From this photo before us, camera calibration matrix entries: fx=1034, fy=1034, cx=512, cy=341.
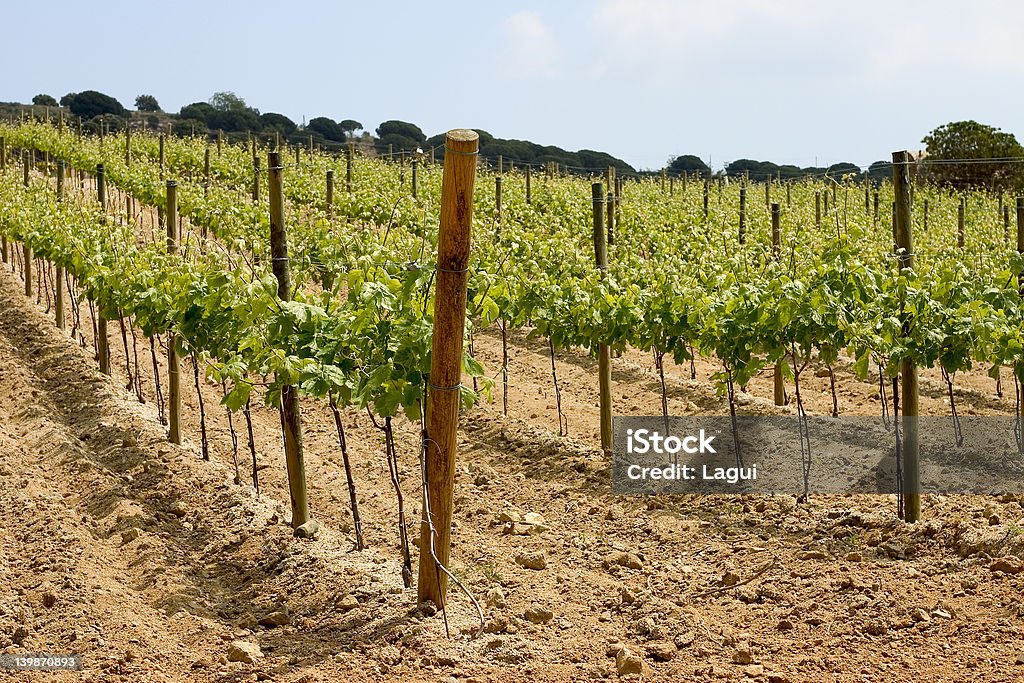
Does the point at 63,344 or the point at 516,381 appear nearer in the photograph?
the point at 516,381

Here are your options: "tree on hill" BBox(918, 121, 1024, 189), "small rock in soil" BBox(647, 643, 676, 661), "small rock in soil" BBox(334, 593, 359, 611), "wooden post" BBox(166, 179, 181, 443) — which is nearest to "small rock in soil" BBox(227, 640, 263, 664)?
"small rock in soil" BBox(334, 593, 359, 611)

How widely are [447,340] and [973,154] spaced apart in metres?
32.0

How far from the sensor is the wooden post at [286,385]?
235 inches

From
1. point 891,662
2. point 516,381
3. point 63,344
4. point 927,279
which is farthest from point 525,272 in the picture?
point 891,662

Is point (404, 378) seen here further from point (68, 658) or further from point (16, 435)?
point (16, 435)

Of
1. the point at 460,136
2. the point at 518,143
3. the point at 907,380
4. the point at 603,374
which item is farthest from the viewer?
the point at 518,143

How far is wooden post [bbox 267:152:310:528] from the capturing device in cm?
597

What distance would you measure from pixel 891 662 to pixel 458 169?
2990mm

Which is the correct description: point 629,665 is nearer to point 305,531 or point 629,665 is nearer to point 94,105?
point 305,531

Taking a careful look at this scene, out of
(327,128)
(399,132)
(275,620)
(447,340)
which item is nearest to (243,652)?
(275,620)

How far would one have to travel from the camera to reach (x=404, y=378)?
494cm

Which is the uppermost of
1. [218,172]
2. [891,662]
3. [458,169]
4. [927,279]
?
[218,172]

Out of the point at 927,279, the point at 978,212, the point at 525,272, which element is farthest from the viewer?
the point at 978,212

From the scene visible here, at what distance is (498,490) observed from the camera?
762 centimetres
